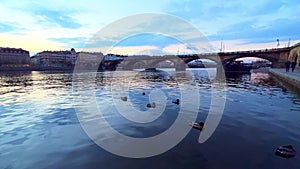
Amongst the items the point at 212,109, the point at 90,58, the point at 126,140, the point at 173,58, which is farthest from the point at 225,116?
the point at 90,58

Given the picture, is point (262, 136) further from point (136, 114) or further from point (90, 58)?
point (90, 58)

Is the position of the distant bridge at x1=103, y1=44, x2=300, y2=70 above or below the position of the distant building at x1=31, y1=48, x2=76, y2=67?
below

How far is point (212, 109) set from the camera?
Result: 13.8m

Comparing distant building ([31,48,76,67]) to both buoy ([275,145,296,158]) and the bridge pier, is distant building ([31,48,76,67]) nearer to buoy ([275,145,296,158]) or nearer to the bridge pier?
the bridge pier

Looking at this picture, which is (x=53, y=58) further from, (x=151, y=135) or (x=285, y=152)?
(x=285, y=152)

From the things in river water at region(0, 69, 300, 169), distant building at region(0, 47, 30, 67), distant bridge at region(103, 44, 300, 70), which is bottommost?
river water at region(0, 69, 300, 169)

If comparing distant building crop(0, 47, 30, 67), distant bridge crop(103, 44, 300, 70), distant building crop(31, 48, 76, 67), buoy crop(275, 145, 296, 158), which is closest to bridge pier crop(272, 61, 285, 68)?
distant bridge crop(103, 44, 300, 70)

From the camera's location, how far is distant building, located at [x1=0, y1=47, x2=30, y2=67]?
144 meters

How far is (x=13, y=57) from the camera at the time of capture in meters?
152

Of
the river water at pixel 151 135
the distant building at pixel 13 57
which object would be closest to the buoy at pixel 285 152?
the river water at pixel 151 135

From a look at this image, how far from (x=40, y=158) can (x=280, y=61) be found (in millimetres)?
87715

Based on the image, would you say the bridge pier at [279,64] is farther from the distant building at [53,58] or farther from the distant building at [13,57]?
the distant building at [13,57]

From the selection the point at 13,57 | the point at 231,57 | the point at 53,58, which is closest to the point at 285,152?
the point at 231,57

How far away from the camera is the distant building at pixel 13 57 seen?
144m
